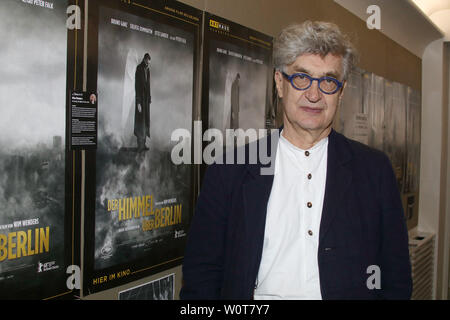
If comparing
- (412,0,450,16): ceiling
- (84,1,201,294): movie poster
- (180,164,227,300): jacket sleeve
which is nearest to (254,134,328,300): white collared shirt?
(180,164,227,300): jacket sleeve

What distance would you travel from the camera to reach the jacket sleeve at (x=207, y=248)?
4.95 ft

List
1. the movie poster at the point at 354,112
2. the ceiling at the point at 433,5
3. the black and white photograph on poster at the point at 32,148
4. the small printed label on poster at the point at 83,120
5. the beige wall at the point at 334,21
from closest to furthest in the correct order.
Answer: the black and white photograph on poster at the point at 32,148 → the small printed label on poster at the point at 83,120 → the beige wall at the point at 334,21 → the movie poster at the point at 354,112 → the ceiling at the point at 433,5

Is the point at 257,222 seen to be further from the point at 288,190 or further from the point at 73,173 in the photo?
the point at 73,173

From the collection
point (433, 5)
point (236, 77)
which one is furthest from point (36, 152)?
point (433, 5)

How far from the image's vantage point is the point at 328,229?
56.9 inches

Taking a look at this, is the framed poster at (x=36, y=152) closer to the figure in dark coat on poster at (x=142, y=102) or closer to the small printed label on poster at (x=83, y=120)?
the small printed label on poster at (x=83, y=120)

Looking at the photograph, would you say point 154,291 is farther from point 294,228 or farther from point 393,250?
point 393,250

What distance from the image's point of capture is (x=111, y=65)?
1.53 meters

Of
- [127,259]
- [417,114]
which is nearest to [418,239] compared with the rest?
[417,114]

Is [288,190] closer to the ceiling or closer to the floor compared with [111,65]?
closer to the floor

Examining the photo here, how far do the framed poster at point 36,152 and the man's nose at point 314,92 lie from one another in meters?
0.72

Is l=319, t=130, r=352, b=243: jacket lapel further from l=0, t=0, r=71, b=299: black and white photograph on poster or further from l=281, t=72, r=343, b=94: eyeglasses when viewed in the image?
l=0, t=0, r=71, b=299: black and white photograph on poster

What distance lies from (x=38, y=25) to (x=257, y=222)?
857 millimetres

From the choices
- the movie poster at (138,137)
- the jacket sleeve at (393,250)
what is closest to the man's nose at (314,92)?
the jacket sleeve at (393,250)
